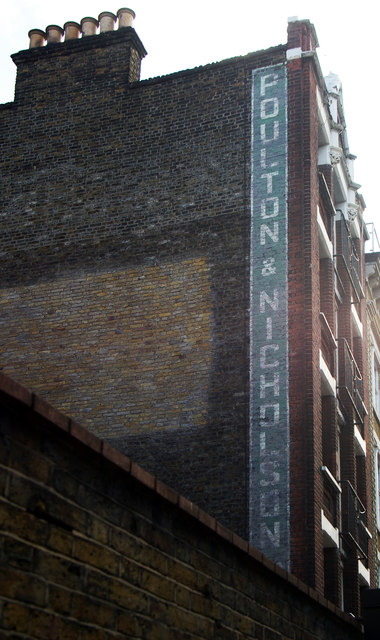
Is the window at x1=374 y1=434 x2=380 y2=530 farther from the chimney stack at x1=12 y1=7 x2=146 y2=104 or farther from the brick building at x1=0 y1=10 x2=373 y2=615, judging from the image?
the chimney stack at x1=12 y1=7 x2=146 y2=104

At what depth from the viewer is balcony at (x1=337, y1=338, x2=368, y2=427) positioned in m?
21.2

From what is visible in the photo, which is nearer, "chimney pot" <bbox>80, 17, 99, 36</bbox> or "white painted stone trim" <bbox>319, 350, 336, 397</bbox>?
"white painted stone trim" <bbox>319, 350, 336, 397</bbox>

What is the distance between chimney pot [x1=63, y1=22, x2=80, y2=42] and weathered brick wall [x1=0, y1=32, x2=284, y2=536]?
364 millimetres

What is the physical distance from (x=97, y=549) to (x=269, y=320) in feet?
33.2

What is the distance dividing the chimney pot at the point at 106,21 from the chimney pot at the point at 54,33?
104 cm

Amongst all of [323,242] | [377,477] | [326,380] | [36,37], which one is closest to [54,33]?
[36,37]

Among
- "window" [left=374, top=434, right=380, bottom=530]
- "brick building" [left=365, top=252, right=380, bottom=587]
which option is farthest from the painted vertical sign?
"window" [left=374, top=434, right=380, bottom=530]

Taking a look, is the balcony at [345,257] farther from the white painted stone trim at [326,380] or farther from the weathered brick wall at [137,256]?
the weathered brick wall at [137,256]

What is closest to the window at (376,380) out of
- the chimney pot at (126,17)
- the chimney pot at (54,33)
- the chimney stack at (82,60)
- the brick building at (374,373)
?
the brick building at (374,373)

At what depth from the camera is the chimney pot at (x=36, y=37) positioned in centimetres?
2270

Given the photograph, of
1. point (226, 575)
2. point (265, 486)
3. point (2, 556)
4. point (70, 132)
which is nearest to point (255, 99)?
point (70, 132)

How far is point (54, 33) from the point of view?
74.4 feet

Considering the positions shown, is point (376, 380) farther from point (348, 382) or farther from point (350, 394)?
point (350, 394)

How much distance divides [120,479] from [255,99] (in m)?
12.8
